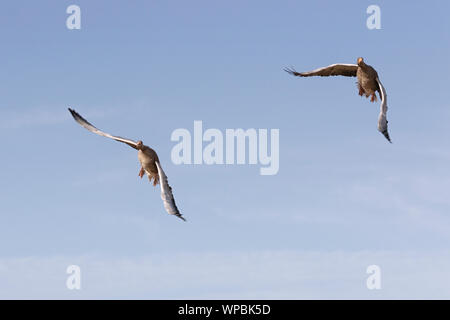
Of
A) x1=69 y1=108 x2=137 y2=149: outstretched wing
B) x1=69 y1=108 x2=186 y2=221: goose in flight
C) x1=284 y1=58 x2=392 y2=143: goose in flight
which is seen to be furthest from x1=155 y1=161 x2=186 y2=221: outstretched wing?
x1=284 y1=58 x2=392 y2=143: goose in flight

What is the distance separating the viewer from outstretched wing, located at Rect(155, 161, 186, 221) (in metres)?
29.5

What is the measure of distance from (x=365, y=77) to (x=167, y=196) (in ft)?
37.6

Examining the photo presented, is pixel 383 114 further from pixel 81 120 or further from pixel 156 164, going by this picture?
pixel 81 120

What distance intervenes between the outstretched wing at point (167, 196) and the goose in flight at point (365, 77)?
954 cm

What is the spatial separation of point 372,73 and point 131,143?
1190cm

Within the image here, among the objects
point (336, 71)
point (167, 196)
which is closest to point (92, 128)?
point (167, 196)

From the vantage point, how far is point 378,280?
30984 millimetres

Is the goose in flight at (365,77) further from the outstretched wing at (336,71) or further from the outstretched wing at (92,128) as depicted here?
the outstretched wing at (92,128)

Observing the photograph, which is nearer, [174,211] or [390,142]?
[174,211]

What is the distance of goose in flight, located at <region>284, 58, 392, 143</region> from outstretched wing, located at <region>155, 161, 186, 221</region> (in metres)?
9.54

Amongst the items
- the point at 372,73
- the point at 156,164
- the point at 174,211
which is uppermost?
the point at 372,73

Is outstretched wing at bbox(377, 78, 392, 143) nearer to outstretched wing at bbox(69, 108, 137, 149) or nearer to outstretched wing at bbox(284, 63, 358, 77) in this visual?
outstretched wing at bbox(284, 63, 358, 77)

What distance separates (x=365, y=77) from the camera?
1373 inches
